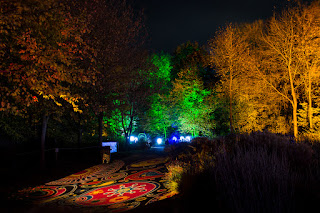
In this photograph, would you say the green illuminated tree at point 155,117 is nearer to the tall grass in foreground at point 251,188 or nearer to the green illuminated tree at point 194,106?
the green illuminated tree at point 194,106

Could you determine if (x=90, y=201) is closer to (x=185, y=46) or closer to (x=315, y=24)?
(x=315, y=24)

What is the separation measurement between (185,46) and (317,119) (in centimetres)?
2634

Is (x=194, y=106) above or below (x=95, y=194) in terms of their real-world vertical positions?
above

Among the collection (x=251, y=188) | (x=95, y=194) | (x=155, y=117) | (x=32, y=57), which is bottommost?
(x=95, y=194)

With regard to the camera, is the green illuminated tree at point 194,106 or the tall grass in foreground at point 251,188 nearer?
the tall grass in foreground at point 251,188

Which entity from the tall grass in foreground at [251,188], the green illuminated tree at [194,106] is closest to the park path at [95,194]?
the tall grass in foreground at [251,188]

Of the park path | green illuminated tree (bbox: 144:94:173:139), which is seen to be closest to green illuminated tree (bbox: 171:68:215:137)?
green illuminated tree (bbox: 144:94:173:139)

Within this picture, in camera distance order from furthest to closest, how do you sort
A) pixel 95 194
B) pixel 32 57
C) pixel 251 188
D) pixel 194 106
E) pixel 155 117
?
1. pixel 155 117
2. pixel 194 106
3. pixel 95 194
4. pixel 32 57
5. pixel 251 188

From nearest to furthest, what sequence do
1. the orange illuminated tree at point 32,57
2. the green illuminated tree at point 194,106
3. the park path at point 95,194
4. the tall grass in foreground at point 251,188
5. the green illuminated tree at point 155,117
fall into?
the tall grass in foreground at point 251,188 → the park path at point 95,194 → the orange illuminated tree at point 32,57 → the green illuminated tree at point 194,106 → the green illuminated tree at point 155,117

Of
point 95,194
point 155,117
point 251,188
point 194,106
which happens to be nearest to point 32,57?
point 95,194

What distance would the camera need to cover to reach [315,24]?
17531mm

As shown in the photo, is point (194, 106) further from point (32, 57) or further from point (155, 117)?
point (32, 57)

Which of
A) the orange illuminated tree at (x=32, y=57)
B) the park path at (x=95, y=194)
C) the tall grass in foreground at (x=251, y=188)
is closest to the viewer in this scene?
the tall grass in foreground at (x=251, y=188)

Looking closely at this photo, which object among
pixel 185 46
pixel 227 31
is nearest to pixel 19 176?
pixel 227 31
